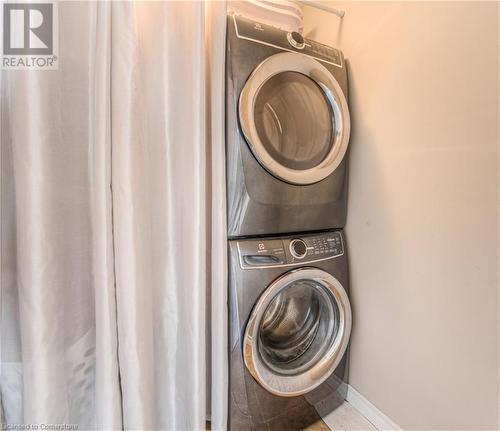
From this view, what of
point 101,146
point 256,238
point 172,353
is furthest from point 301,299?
point 101,146

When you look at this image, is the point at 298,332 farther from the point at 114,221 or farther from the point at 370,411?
the point at 114,221

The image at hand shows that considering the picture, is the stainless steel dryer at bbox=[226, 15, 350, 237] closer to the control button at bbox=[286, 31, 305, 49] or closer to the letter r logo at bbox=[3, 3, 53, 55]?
the control button at bbox=[286, 31, 305, 49]

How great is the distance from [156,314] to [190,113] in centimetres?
74

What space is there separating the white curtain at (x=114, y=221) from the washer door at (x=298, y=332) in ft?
0.52

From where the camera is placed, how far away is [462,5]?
805mm

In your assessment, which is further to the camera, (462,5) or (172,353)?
(172,353)

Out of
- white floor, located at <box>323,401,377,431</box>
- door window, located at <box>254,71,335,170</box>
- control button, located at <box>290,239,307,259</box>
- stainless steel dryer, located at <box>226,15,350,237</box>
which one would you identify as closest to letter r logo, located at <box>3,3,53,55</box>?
stainless steel dryer, located at <box>226,15,350,237</box>

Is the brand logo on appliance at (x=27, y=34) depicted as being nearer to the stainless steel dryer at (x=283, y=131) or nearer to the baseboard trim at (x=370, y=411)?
the stainless steel dryer at (x=283, y=131)

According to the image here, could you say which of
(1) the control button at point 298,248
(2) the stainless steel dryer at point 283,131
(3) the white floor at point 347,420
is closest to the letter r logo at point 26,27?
(2) the stainless steel dryer at point 283,131

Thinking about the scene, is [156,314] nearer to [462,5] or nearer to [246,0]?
[246,0]

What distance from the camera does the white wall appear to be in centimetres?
77

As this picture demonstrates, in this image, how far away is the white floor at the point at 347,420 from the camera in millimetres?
1135

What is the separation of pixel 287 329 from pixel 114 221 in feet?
3.05

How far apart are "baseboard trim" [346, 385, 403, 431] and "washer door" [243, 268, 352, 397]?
26 centimetres
